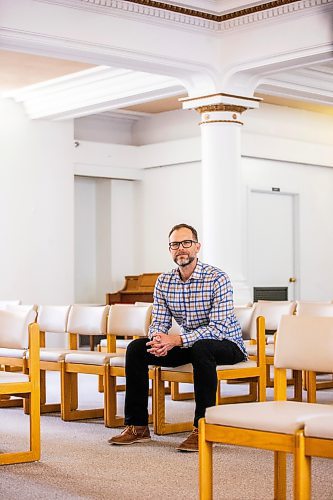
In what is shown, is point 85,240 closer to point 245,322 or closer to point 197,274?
point 245,322

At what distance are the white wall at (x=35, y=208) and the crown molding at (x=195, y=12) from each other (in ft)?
12.7

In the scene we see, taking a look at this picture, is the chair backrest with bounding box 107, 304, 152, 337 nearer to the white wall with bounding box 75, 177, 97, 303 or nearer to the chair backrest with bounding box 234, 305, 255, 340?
the chair backrest with bounding box 234, 305, 255, 340

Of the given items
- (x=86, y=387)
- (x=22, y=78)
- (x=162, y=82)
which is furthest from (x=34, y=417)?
(x=22, y=78)

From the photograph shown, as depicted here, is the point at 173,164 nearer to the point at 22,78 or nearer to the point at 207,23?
the point at 22,78

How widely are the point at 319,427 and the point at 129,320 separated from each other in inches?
136

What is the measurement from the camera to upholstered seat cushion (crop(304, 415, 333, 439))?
342 centimetres

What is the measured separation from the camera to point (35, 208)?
12164mm

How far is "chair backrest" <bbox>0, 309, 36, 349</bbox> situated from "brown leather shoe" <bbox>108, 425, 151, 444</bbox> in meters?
0.78

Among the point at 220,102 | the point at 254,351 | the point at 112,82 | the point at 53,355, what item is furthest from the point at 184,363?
the point at 112,82

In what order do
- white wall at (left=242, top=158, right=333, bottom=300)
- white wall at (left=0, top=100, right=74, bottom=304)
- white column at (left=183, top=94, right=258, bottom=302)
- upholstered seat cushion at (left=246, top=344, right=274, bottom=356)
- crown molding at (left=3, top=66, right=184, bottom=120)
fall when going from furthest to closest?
1. white wall at (left=242, top=158, right=333, bottom=300)
2. white wall at (left=0, top=100, right=74, bottom=304)
3. crown molding at (left=3, top=66, right=184, bottom=120)
4. white column at (left=183, top=94, right=258, bottom=302)
5. upholstered seat cushion at (left=246, top=344, right=274, bottom=356)

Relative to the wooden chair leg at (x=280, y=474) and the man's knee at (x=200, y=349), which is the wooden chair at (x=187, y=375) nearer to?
the man's knee at (x=200, y=349)

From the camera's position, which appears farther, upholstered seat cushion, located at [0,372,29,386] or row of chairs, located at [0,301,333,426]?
row of chairs, located at [0,301,333,426]

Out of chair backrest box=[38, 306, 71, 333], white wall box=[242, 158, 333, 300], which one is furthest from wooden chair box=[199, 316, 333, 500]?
white wall box=[242, 158, 333, 300]

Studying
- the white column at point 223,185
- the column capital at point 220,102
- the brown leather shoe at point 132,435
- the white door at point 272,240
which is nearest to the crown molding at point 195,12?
the column capital at point 220,102
